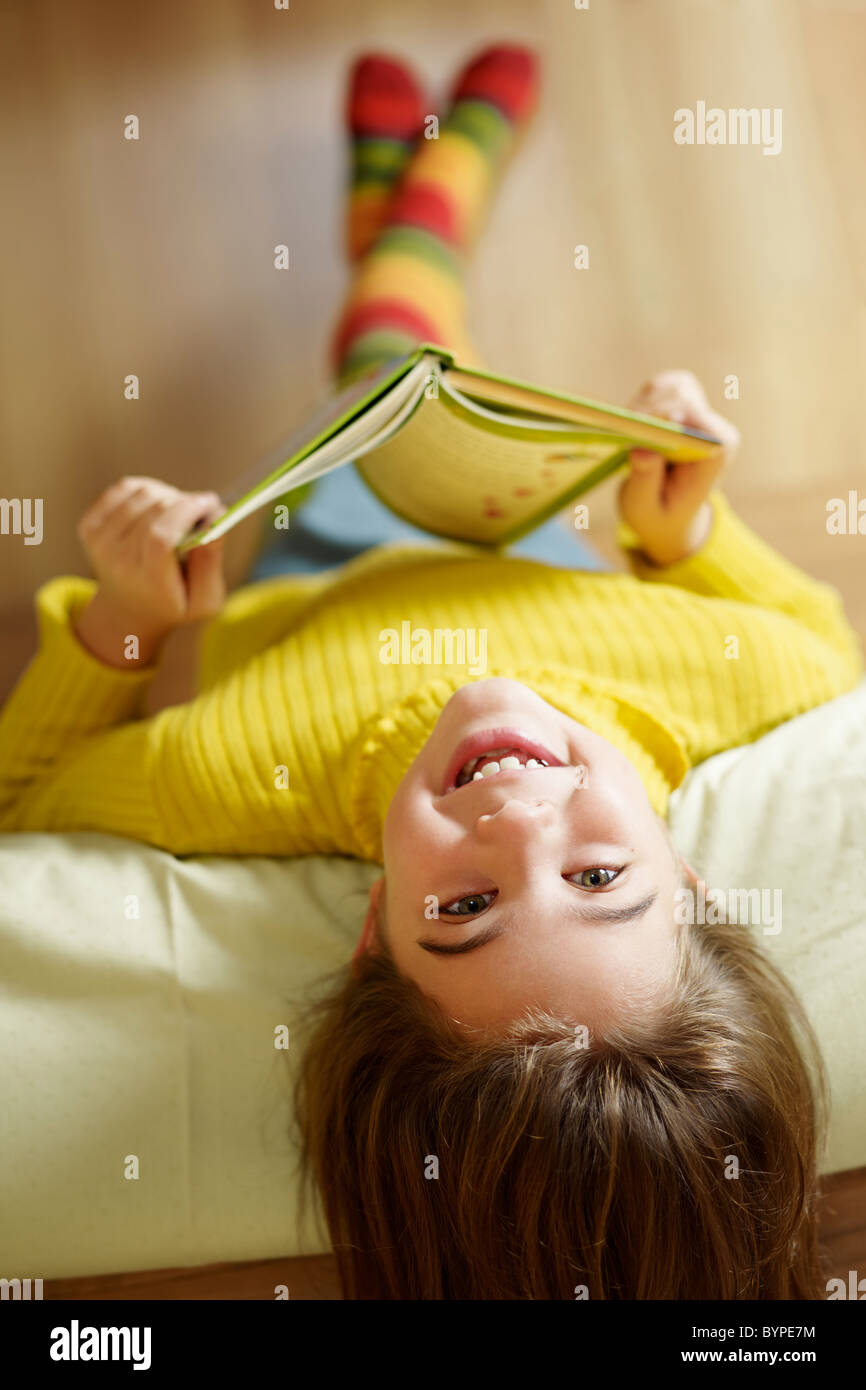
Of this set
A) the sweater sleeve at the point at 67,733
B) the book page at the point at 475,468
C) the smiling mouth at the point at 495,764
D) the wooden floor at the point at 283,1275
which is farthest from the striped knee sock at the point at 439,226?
the wooden floor at the point at 283,1275

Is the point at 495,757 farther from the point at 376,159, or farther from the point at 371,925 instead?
the point at 376,159

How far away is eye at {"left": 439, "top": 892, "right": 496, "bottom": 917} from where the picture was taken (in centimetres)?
72

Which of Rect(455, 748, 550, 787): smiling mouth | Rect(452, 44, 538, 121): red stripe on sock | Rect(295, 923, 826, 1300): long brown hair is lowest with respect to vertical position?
Rect(295, 923, 826, 1300): long brown hair

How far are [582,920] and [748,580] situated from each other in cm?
43

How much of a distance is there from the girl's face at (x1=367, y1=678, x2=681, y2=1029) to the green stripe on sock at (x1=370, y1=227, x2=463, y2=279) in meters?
0.69

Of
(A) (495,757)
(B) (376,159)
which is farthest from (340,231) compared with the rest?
(A) (495,757)

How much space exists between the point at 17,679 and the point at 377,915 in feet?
1.88

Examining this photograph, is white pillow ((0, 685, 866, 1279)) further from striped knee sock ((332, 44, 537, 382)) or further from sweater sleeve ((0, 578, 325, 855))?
striped knee sock ((332, 44, 537, 382))

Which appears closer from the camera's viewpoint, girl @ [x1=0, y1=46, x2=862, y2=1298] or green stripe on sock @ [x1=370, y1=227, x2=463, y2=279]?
girl @ [x1=0, y1=46, x2=862, y2=1298]

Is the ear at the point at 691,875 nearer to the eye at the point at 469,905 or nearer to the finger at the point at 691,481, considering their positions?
the eye at the point at 469,905

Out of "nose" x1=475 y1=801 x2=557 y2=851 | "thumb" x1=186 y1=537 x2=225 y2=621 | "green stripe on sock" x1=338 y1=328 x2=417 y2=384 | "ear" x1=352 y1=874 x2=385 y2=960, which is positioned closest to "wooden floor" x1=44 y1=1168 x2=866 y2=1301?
"ear" x1=352 y1=874 x2=385 y2=960

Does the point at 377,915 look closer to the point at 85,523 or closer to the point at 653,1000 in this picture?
the point at 653,1000

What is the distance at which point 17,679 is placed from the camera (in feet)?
3.94

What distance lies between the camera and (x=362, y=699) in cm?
88
